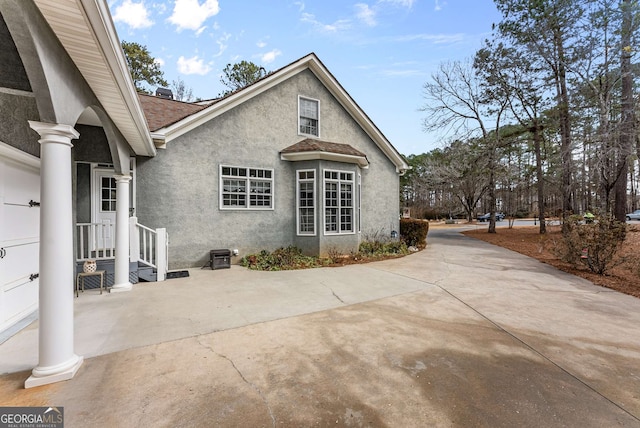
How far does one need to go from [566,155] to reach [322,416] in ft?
50.1

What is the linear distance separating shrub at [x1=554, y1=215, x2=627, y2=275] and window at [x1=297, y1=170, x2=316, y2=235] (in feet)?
25.4

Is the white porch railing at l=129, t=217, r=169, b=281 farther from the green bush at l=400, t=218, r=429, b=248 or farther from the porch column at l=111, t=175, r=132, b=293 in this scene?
the green bush at l=400, t=218, r=429, b=248

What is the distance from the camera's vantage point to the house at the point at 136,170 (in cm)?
276

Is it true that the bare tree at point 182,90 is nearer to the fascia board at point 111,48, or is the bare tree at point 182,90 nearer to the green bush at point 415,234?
the green bush at point 415,234

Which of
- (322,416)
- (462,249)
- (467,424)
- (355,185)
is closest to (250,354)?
(322,416)

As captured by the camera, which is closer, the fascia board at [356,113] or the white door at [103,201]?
the white door at [103,201]

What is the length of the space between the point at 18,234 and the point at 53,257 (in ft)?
8.11

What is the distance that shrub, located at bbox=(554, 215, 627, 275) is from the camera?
7.09 meters

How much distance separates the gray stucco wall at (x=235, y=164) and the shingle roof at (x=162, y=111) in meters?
0.93

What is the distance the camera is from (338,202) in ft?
33.1

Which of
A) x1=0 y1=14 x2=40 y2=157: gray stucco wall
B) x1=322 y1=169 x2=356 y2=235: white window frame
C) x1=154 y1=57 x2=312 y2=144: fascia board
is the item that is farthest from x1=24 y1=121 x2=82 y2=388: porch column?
x1=322 y1=169 x2=356 y2=235: white window frame

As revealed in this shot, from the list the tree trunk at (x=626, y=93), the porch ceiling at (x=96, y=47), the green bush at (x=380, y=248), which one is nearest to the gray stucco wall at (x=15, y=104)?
the porch ceiling at (x=96, y=47)

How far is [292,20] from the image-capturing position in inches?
354

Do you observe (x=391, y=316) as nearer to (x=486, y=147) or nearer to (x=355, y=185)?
(x=355, y=185)
